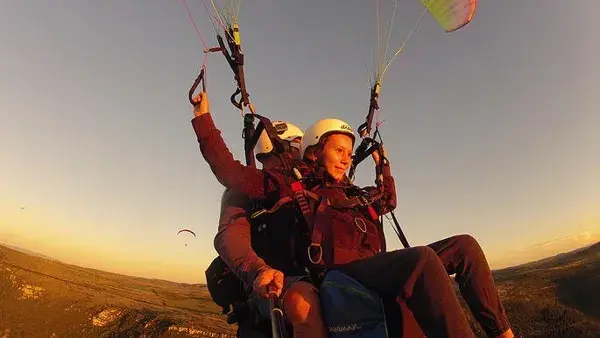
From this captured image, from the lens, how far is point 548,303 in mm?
20484

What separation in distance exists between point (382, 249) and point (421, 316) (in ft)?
4.74

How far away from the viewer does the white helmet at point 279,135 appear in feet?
18.4

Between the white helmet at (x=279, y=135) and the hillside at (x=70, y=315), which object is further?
the hillside at (x=70, y=315)

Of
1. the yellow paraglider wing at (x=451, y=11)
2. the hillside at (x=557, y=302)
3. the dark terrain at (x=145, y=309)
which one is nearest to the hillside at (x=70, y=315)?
the dark terrain at (x=145, y=309)

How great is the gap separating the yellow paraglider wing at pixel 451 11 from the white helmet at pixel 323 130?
4016 mm

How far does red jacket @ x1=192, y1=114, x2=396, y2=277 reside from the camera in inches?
139

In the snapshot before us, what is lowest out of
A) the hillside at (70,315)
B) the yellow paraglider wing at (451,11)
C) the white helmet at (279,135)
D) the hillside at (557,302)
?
the hillside at (557,302)

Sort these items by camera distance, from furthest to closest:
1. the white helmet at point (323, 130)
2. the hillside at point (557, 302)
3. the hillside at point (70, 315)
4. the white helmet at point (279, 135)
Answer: the hillside at point (70, 315) → the hillside at point (557, 302) → the white helmet at point (279, 135) → the white helmet at point (323, 130)

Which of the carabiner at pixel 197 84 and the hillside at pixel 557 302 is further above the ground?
the carabiner at pixel 197 84

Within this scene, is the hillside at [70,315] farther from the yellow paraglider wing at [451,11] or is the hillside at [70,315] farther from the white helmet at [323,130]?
the white helmet at [323,130]

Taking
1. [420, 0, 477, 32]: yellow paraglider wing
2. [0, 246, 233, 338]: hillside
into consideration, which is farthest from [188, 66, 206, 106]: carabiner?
[0, 246, 233, 338]: hillside

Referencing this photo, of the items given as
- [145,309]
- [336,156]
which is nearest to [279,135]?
[336,156]

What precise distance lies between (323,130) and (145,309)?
96.4 ft

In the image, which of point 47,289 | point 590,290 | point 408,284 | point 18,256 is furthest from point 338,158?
point 18,256
